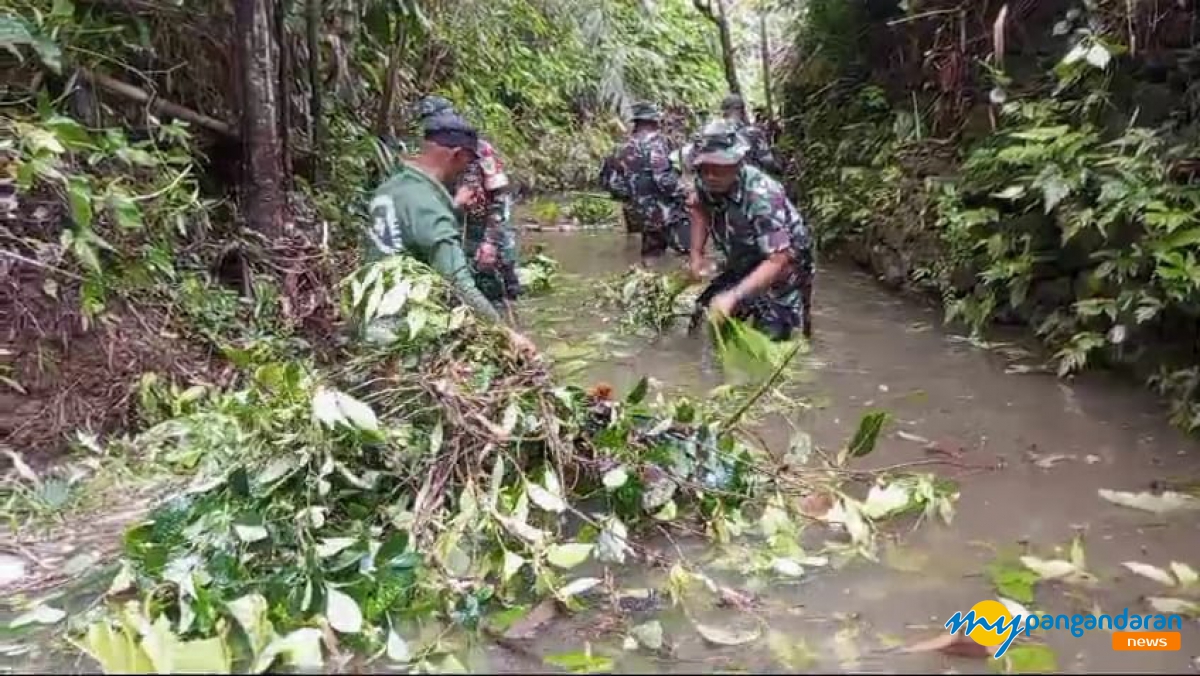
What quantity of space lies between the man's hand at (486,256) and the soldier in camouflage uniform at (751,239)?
157 centimetres

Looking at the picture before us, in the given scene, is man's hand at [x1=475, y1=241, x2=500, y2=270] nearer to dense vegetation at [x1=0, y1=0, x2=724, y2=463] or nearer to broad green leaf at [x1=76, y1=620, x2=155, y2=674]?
dense vegetation at [x1=0, y1=0, x2=724, y2=463]

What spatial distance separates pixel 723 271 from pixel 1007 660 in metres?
4.02

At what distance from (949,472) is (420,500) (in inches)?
82.6

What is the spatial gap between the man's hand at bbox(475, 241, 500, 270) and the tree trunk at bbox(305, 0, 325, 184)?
1.08 meters

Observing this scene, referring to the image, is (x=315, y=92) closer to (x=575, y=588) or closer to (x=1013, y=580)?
(x=575, y=588)

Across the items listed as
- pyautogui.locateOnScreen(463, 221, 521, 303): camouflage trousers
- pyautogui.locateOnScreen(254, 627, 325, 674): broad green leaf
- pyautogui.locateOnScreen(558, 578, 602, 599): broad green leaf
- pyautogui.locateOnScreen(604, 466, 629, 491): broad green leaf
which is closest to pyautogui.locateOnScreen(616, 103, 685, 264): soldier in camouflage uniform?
pyautogui.locateOnScreen(463, 221, 521, 303): camouflage trousers

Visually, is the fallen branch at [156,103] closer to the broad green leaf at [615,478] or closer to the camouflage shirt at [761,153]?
the broad green leaf at [615,478]

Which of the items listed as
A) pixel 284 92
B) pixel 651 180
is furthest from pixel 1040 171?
pixel 651 180

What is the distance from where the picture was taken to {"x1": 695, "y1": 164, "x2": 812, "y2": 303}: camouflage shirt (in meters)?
5.79

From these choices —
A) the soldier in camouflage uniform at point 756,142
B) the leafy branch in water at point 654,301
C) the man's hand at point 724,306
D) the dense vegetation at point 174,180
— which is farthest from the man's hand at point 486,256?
the soldier in camouflage uniform at point 756,142

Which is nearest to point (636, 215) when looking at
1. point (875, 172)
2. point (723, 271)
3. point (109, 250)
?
point (875, 172)

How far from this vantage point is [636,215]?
11922mm

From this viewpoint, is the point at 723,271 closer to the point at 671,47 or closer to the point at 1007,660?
the point at 1007,660

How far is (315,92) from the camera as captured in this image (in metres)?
6.85
